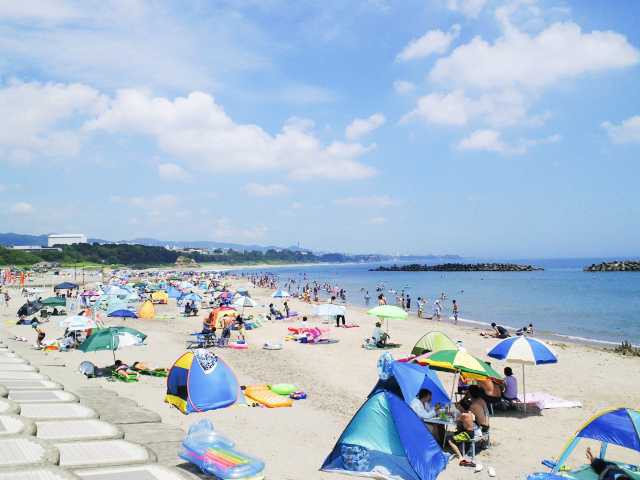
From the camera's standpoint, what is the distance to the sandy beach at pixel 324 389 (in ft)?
27.7

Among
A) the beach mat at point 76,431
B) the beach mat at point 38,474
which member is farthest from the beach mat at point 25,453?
the beach mat at point 76,431

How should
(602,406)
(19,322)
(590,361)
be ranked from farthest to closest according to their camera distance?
(19,322)
(590,361)
(602,406)

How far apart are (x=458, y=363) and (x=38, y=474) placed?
7.32 meters

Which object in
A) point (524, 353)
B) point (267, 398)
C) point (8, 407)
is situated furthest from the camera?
point (267, 398)

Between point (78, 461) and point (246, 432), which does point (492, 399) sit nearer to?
point (246, 432)

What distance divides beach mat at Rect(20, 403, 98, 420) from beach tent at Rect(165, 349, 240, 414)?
7.38 feet

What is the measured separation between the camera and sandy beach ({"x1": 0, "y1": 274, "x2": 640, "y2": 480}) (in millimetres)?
8445

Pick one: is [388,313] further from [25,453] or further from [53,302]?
[53,302]

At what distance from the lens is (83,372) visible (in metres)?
Answer: 13.7

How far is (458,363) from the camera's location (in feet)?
32.4

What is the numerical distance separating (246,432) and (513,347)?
592 centimetres

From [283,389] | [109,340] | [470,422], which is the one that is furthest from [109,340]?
[470,422]

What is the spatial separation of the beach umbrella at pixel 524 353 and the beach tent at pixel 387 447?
3907 mm

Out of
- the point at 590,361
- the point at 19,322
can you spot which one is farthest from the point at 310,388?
the point at 19,322
